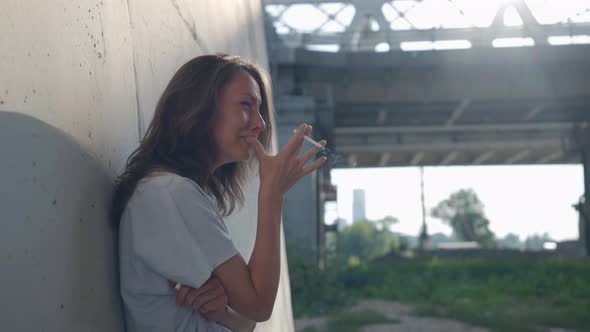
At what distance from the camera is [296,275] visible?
12.2 m

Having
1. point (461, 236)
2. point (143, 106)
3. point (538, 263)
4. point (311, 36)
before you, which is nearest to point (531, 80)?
point (538, 263)

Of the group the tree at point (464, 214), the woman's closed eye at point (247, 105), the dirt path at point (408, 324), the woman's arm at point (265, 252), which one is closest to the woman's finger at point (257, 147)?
the woman's arm at point (265, 252)

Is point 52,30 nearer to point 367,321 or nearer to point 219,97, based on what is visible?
point 219,97

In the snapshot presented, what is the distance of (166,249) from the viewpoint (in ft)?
5.23

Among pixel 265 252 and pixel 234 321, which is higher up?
pixel 265 252

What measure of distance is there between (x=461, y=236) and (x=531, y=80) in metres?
58.7

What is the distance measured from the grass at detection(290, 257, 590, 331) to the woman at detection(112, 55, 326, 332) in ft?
26.7

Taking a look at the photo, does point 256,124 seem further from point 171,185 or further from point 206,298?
point 206,298

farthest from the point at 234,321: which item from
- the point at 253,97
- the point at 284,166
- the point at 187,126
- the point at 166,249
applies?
the point at 253,97

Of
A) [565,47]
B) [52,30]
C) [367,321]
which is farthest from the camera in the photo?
[565,47]

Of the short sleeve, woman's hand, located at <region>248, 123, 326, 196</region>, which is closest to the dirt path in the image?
woman's hand, located at <region>248, 123, 326, 196</region>

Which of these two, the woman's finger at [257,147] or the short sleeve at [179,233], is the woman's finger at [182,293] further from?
the woman's finger at [257,147]

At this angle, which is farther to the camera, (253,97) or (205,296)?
(253,97)

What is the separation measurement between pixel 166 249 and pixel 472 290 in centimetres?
1304
